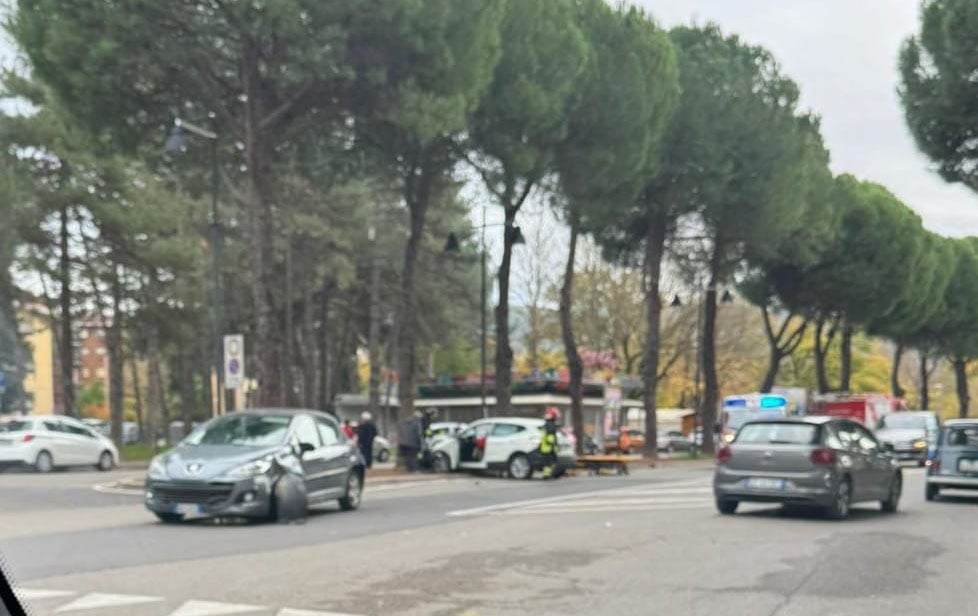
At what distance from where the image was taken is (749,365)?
77.6 metres

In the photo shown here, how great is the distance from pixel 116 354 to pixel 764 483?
105 ft

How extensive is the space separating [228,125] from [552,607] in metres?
20.6

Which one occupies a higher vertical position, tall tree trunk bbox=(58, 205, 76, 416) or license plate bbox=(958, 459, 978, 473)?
tall tree trunk bbox=(58, 205, 76, 416)

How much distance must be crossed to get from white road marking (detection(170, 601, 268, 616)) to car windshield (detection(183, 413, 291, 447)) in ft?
25.3

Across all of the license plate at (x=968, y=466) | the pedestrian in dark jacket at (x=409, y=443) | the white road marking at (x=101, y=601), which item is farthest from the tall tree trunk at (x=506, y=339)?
the white road marking at (x=101, y=601)

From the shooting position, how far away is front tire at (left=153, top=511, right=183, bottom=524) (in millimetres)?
16609

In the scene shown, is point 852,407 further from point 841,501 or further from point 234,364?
point 841,501

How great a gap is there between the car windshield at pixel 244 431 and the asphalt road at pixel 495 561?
1263 millimetres

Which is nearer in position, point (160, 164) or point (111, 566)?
point (111, 566)

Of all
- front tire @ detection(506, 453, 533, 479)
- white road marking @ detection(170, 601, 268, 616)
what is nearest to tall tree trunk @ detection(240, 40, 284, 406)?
front tire @ detection(506, 453, 533, 479)

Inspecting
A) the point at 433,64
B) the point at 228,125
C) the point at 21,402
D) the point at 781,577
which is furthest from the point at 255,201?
the point at 21,402

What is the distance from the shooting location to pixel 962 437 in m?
22.5

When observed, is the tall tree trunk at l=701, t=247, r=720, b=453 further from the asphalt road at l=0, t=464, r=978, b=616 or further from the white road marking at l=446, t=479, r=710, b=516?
the asphalt road at l=0, t=464, r=978, b=616

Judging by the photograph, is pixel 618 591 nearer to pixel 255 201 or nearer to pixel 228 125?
pixel 255 201
